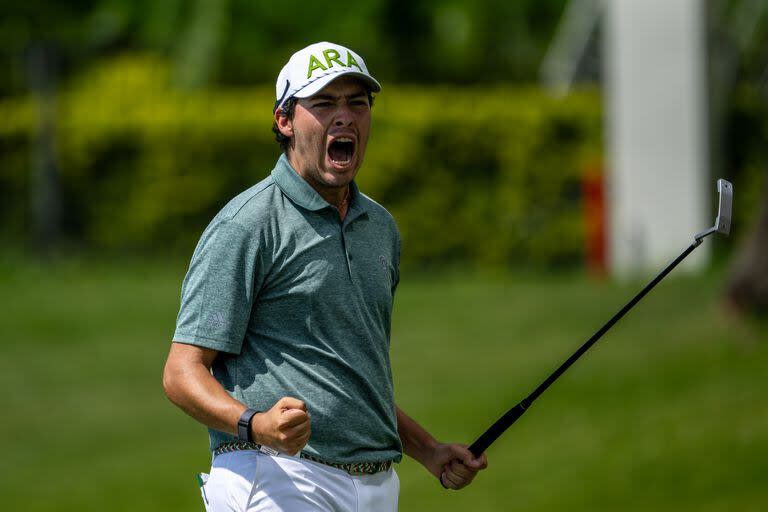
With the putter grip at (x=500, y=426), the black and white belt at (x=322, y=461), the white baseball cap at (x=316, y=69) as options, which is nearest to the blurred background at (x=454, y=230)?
the putter grip at (x=500, y=426)

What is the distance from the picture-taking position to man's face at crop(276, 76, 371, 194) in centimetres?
385

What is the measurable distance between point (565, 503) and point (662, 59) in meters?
8.58

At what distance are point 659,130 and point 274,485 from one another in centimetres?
1389

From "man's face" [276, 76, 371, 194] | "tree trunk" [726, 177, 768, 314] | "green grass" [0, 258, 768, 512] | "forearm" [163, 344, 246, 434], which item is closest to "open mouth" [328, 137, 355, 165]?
"man's face" [276, 76, 371, 194]

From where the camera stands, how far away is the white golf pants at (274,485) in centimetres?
374

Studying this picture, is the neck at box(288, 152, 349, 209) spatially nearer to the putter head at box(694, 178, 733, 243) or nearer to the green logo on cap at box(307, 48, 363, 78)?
the green logo on cap at box(307, 48, 363, 78)

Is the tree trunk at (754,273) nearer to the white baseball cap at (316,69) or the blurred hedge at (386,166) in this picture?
the blurred hedge at (386,166)

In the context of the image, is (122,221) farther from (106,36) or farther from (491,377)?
(491,377)

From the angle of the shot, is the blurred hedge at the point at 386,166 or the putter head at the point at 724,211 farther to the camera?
the blurred hedge at the point at 386,166

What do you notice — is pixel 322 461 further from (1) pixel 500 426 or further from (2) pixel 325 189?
(2) pixel 325 189

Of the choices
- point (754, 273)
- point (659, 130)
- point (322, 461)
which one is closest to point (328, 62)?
point (322, 461)

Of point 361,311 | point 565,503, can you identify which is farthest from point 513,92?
point 361,311

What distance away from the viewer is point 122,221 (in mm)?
19312

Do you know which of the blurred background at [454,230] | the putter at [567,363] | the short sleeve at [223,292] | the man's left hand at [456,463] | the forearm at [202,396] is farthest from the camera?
the blurred background at [454,230]
